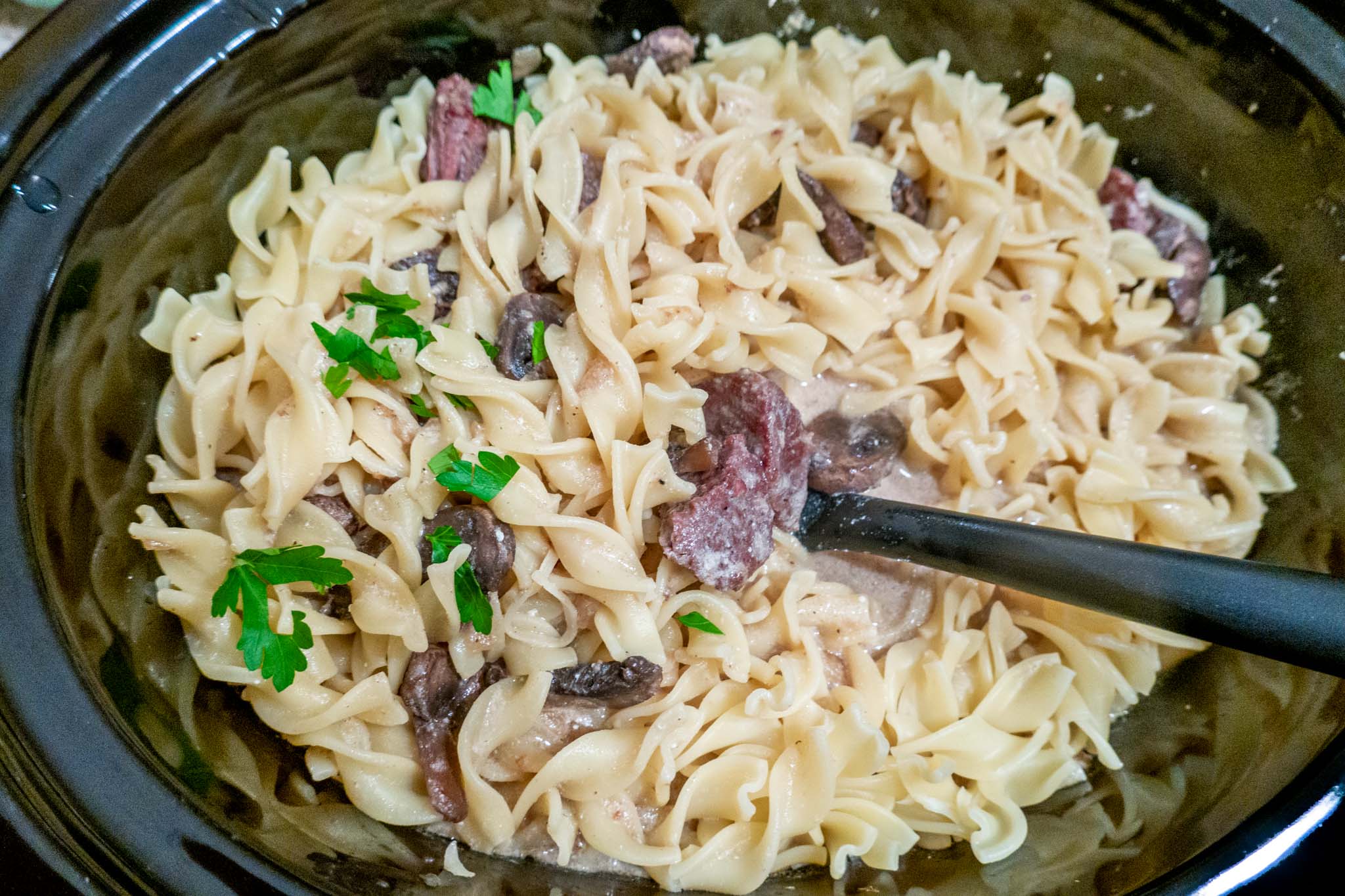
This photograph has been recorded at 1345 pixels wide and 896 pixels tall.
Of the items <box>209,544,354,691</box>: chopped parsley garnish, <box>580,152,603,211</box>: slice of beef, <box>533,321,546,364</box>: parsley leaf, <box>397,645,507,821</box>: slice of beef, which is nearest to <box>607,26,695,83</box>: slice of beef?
<box>580,152,603,211</box>: slice of beef

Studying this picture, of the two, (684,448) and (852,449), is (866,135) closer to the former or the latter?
(852,449)

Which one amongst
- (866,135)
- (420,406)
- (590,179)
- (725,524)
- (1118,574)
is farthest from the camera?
(866,135)

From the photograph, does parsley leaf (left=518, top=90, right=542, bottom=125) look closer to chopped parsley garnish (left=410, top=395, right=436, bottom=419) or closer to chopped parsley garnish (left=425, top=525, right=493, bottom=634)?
chopped parsley garnish (left=410, top=395, right=436, bottom=419)

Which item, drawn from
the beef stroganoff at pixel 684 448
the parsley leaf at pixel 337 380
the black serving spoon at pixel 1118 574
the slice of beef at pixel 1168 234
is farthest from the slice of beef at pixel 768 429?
the slice of beef at pixel 1168 234

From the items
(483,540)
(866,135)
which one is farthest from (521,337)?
(866,135)

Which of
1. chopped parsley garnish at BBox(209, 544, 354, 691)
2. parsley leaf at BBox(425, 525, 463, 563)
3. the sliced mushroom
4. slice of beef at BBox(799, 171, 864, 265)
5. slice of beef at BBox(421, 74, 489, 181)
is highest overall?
slice of beef at BBox(799, 171, 864, 265)

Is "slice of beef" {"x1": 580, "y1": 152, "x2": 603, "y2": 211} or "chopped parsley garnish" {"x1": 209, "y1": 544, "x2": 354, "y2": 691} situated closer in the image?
"chopped parsley garnish" {"x1": 209, "y1": 544, "x2": 354, "y2": 691}
